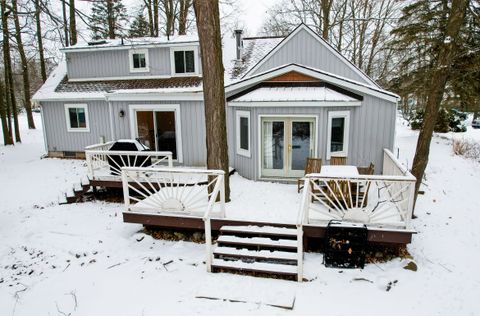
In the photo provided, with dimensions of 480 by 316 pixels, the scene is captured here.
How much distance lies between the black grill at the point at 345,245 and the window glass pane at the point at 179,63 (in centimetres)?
956

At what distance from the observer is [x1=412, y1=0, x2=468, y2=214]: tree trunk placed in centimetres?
640

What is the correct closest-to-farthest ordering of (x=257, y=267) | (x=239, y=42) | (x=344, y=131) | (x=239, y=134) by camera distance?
1. (x=257, y=267)
2. (x=344, y=131)
3. (x=239, y=134)
4. (x=239, y=42)

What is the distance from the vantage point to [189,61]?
12648 millimetres

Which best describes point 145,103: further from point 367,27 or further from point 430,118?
point 367,27

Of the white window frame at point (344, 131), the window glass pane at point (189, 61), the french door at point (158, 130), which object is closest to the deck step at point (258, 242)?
the white window frame at point (344, 131)

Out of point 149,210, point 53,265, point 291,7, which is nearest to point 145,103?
point 149,210

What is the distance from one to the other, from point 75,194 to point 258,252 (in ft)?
21.5

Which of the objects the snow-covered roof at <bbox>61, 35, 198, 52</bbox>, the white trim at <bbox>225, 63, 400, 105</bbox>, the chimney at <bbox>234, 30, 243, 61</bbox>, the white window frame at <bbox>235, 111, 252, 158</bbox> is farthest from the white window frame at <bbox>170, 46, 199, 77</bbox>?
the white window frame at <bbox>235, 111, 252, 158</bbox>

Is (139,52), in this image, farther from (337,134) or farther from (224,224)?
(224,224)

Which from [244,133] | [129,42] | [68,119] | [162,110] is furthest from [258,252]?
[68,119]

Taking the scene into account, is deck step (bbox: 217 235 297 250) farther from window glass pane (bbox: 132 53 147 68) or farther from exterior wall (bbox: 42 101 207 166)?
window glass pane (bbox: 132 53 147 68)

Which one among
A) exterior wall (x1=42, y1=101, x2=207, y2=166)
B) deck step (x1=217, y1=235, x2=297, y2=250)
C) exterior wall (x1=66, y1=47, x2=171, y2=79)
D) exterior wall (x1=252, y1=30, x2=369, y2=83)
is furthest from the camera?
exterior wall (x1=66, y1=47, x2=171, y2=79)

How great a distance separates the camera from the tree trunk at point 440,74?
21.0 feet

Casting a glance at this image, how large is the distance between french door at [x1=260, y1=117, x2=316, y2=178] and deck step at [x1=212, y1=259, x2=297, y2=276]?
3869mm
